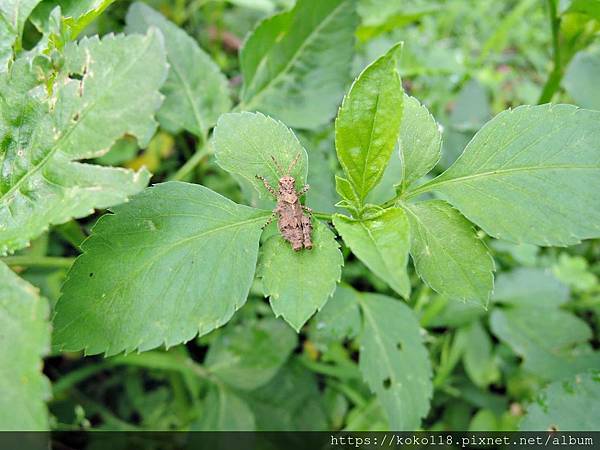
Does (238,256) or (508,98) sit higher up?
(238,256)

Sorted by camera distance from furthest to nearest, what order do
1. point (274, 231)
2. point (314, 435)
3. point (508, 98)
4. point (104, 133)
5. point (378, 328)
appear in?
point (508, 98)
point (314, 435)
point (378, 328)
point (274, 231)
point (104, 133)

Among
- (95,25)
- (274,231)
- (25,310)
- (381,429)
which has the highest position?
(95,25)

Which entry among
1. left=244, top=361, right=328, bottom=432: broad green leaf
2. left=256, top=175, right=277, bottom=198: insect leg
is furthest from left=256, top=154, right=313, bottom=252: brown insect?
left=244, top=361, right=328, bottom=432: broad green leaf

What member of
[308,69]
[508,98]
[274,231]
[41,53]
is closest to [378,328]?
[274,231]

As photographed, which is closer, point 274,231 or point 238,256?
point 238,256

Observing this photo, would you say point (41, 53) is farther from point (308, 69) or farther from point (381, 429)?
point (381, 429)

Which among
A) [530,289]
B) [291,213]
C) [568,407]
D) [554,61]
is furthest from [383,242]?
[530,289]

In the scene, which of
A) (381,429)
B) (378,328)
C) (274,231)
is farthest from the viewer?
(381,429)

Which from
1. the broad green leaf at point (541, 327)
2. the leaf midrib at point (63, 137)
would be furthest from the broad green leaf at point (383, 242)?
the broad green leaf at point (541, 327)
